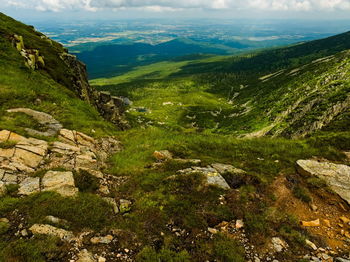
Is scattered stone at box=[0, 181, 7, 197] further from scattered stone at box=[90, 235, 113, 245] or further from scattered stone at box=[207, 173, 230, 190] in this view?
scattered stone at box=[207, 173, 230, 190]

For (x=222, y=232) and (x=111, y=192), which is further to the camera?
(x=111, y=192)

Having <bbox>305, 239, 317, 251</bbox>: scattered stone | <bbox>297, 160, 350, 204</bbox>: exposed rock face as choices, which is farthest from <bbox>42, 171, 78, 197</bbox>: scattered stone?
<bbox>297, 160, 350, 204</bbox>: exposed rock face

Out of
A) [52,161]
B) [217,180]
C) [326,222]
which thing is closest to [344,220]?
[326,222]

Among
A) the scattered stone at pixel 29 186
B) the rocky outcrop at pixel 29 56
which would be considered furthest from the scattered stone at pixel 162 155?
the rocky outcrop at pixel 29 56

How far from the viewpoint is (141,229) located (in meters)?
9.22

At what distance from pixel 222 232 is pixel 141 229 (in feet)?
12.4

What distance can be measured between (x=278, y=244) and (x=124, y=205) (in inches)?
301

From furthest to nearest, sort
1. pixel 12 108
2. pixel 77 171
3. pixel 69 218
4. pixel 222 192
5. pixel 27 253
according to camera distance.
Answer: pixel 12 108 → pixel 77 171 → pixel 222 192 → pixel 69 218 → pixel 27 253

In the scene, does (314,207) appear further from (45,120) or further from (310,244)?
(45,120)

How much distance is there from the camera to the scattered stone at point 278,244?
8.61 meters

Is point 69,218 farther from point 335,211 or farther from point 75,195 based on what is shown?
point 335,211

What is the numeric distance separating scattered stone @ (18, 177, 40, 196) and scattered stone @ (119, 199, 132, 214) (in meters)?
4.33

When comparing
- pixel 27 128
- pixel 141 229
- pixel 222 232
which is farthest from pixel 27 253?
pixel 27 128

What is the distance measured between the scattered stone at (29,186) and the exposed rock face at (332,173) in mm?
16511
